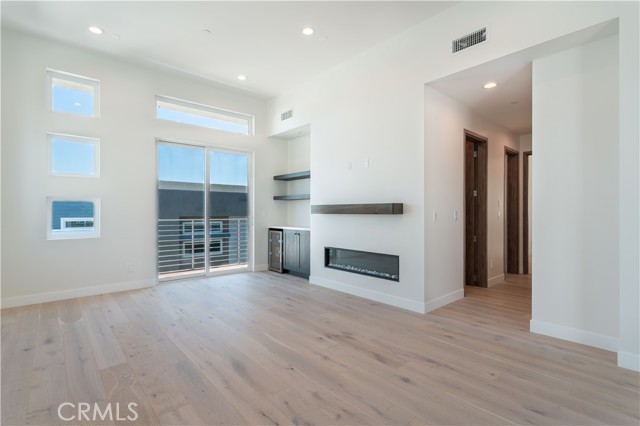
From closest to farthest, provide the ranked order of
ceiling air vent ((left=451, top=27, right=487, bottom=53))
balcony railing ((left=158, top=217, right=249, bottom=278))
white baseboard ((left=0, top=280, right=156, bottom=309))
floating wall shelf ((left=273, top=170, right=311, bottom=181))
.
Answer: ceiling air vent ((left=451, top=27, right=487, bottom=53)) → white baseboard ((left=0, top=280, right=156, bottom=309)) → balcony railing ((left=158, top=217, right=249, bottom=278)) → floating wall shelf ((left=273, top=170, right=311, bottom=181))

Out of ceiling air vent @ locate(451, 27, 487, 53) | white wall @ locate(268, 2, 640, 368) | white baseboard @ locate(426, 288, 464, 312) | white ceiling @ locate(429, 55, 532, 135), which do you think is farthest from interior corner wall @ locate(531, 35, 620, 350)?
white baseboard @ locate(426, 288, 464, 312)

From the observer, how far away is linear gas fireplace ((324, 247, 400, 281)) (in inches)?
158

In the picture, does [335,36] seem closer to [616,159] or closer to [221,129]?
[221,129]

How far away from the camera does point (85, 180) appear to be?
4301 millimetres

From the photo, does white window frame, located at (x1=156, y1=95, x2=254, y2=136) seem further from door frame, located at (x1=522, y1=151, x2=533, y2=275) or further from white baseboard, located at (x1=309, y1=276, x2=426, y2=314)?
door frame, located at (x1=522, y1=151, x2=533, y2=275)

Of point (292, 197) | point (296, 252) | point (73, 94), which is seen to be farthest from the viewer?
point (292, 197)

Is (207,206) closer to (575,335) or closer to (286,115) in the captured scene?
(286,115)

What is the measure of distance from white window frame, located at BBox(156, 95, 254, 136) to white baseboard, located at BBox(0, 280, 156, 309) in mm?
2661

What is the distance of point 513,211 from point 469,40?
364 cm

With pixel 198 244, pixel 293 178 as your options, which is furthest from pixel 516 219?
pixel 198 244

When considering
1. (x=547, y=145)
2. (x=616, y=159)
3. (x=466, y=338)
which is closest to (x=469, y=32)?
(x=547, y=145)

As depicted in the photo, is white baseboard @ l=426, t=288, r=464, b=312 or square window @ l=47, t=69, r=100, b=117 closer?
white baseboard @ l=426, t=288, r=464, b=312

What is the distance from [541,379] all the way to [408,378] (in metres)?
0.93

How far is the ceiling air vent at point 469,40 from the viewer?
121 inches
